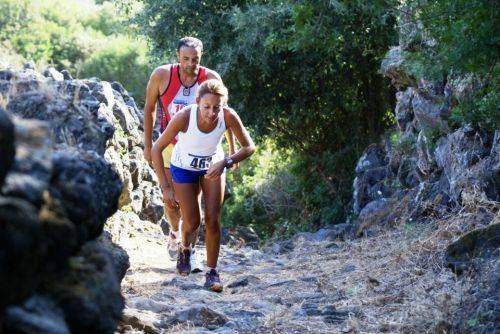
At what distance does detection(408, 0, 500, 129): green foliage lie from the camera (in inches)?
248

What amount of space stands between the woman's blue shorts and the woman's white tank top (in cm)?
4

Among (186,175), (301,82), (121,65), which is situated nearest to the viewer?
(186,175)

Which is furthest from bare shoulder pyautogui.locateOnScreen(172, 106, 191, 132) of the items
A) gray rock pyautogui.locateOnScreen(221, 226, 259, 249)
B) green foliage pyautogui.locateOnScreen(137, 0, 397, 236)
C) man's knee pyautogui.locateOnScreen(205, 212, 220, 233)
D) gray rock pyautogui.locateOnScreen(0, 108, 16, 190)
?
gray rock pyautogui.locateOnScreen(221, 226, 259, 249)

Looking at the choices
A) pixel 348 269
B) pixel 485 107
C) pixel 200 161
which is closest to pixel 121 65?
pixel 348 269

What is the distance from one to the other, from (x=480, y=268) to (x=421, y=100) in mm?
5435

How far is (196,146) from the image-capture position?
8.12 m

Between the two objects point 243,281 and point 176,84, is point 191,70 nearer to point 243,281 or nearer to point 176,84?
point 176,84

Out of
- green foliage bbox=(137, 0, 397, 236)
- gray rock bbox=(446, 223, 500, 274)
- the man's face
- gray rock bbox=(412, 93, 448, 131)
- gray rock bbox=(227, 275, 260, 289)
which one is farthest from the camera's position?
green foliage bbox=(137, 0, 397, 236)

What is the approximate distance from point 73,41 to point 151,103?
2496 cm

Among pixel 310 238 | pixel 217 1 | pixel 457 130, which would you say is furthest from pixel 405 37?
pixel 217 1

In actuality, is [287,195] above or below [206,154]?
below

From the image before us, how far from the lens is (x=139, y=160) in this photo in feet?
44.0

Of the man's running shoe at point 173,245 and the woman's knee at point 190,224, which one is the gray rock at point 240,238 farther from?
Answer: the woman's knee at point 190,224

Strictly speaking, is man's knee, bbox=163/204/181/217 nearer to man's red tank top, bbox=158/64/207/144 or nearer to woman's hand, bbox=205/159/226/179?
→ man's red tank top, bbox=158/64/207/144
